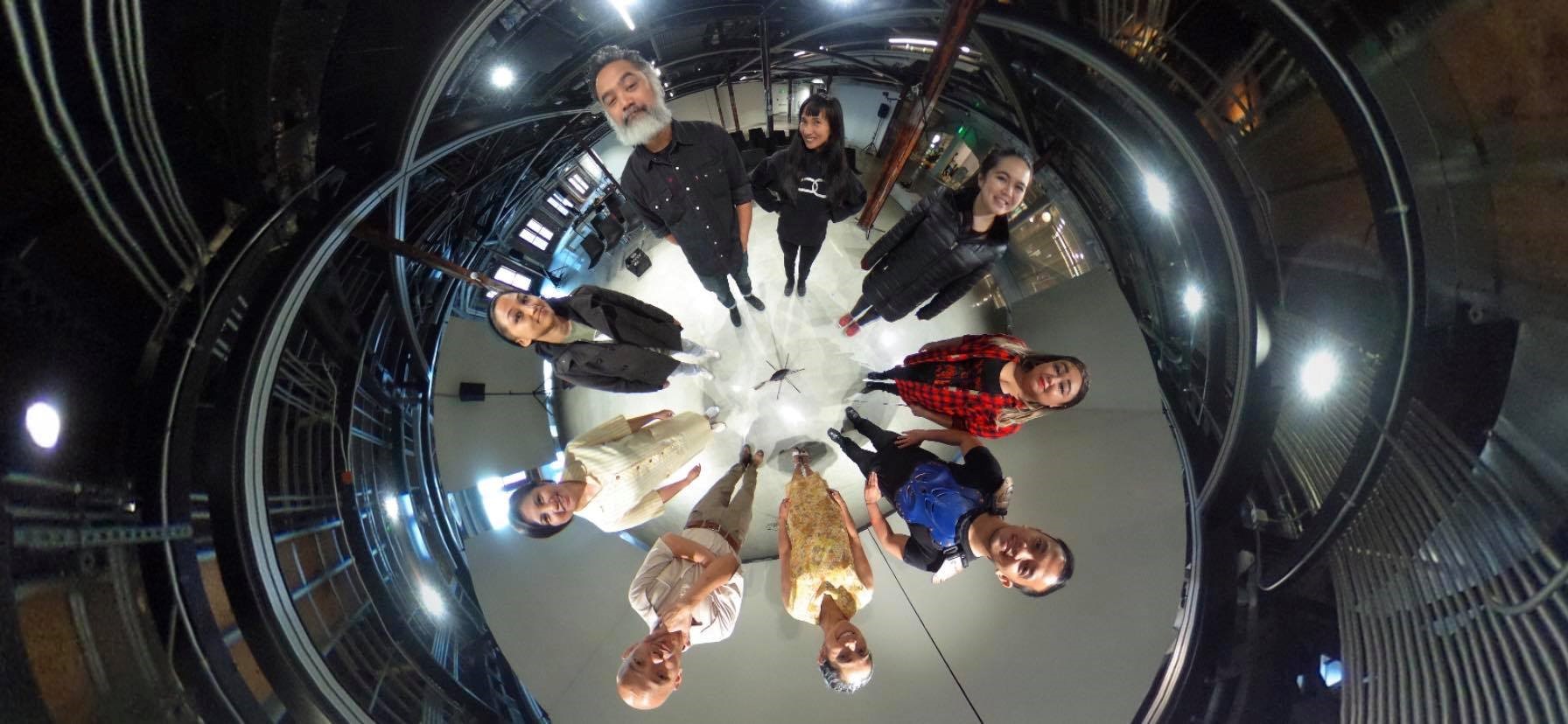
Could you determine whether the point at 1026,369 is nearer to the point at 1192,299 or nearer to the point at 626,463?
the point at 1192,299

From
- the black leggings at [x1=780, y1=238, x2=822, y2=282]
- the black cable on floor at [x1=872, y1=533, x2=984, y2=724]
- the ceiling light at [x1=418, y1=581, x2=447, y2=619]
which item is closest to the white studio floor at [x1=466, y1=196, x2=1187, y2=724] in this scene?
the black cable on floor at [x1=872, y1=533, x2=984, y2=724]

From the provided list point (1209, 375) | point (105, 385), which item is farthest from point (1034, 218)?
point (105, 385)

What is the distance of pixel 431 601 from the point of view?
2.79 metres

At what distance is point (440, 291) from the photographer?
3062 mm

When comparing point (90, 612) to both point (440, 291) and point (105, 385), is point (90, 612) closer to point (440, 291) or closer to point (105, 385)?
point (105, 385)

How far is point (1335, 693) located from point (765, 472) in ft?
11.1

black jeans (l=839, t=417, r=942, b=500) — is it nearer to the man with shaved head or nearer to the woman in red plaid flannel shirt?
the woman in red plaid flannel shirt

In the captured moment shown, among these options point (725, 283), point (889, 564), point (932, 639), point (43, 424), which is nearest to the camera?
point (43, 424)

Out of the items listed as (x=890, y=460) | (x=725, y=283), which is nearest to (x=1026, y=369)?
(x=890, y=460)

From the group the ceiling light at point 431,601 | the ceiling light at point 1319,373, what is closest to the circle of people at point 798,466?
the ceiling light at point 431,601

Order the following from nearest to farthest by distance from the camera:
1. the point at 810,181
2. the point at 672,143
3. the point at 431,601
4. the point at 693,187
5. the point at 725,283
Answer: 1. the point at 672,143
2. the point at 693,187
3. the point at 810,181
4. the point at 431,601
5. the point at 725,283

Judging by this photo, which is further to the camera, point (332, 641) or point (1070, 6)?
point (1070, 6)

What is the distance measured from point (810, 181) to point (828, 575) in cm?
225

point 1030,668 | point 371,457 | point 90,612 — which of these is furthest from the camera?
point 1030,668
